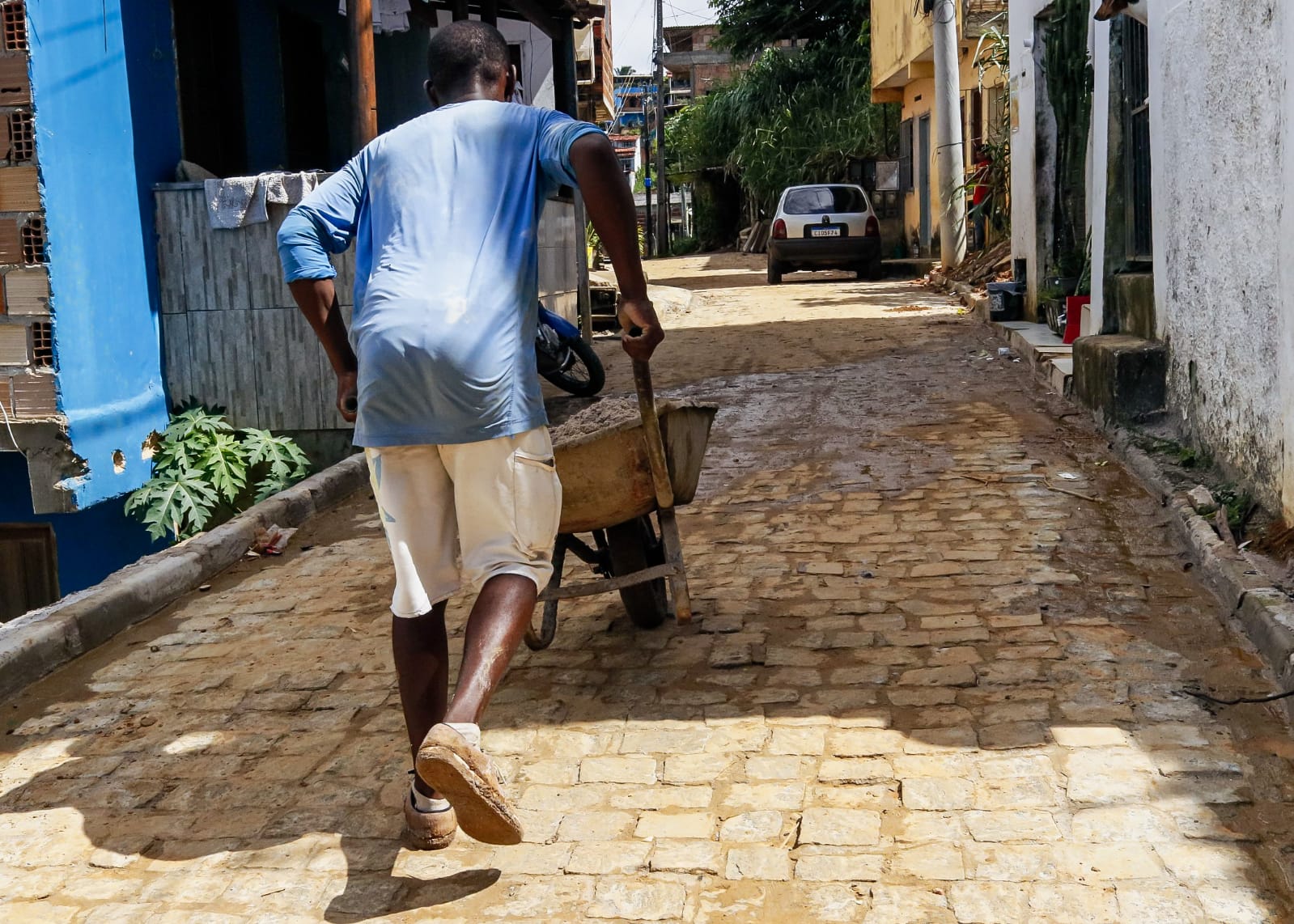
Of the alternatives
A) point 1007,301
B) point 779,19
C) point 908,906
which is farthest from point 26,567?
point 779,19

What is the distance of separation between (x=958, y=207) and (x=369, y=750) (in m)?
16.6

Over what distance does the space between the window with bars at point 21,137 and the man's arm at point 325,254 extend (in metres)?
4.84

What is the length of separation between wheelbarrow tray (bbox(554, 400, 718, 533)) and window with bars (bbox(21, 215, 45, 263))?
4657mm

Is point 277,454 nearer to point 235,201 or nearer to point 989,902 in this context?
point 235,201

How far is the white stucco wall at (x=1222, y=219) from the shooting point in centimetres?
531

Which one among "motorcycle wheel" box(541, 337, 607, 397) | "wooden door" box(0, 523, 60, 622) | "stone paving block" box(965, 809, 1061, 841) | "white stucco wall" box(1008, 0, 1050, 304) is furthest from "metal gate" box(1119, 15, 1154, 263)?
"wooden door" box(0, 523, 60, 622)

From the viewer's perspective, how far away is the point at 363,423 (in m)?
3.16

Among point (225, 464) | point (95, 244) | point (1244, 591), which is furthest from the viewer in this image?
point (225, 464)

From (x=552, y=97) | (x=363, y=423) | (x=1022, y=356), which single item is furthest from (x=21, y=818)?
(x=552, y=97)

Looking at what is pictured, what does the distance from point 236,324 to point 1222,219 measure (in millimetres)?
5951

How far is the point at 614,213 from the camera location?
3174mm

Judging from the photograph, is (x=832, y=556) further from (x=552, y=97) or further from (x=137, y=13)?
(x=552, y=97)

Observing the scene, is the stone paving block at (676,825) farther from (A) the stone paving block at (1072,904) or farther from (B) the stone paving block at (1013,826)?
(A) the stone paving block at (1072,904)

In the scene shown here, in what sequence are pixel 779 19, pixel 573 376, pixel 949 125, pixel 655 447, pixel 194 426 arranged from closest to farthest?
pixel 655 447 → pixel 194 426 → pixel 573 376 → pixel 949 125 → pixel 779 19
